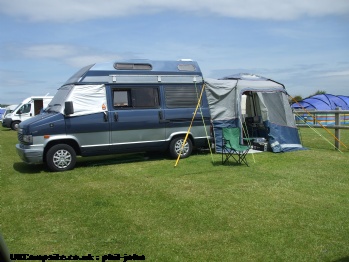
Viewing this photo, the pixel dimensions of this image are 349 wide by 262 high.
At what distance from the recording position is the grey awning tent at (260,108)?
1148 centimetres

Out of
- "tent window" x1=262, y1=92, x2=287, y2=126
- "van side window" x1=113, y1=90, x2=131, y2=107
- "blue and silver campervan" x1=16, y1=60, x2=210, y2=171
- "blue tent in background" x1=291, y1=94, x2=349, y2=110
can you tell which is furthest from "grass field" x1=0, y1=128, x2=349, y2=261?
"blue tent in background" x1=291, y1=94, x2=349, y2=110

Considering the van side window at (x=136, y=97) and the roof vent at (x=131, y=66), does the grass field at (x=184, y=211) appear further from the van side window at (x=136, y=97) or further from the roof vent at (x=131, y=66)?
the roof vent at (x=131, y=66)

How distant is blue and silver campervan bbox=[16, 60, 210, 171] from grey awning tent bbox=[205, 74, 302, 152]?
1.20 feet

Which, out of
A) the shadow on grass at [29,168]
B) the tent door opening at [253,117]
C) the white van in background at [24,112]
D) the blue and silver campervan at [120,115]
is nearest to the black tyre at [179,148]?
the blue and silver campervan at [120,115]

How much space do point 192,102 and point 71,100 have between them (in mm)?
3444

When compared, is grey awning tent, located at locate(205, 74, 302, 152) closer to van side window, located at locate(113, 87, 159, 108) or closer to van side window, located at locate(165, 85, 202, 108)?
van side window, located at locate(165, 85, 202, 108)

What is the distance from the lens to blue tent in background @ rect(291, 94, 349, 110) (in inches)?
1033

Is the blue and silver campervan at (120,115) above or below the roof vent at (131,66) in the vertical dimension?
below

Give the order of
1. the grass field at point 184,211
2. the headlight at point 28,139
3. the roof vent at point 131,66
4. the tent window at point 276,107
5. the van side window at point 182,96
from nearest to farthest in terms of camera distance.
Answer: the grass field at point 184,211
the headlight at point 28,139
the roof vent at point 131,66
the van side window at point 182,96
the tent window at point 276,107

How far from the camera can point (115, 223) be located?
5359mm

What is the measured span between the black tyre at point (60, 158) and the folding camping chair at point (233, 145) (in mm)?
3810

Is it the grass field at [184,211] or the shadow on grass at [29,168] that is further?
the shadow on grass at [29,168]

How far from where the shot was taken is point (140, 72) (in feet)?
34.4

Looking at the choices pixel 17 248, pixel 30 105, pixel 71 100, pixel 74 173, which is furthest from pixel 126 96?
pixel 30 105
